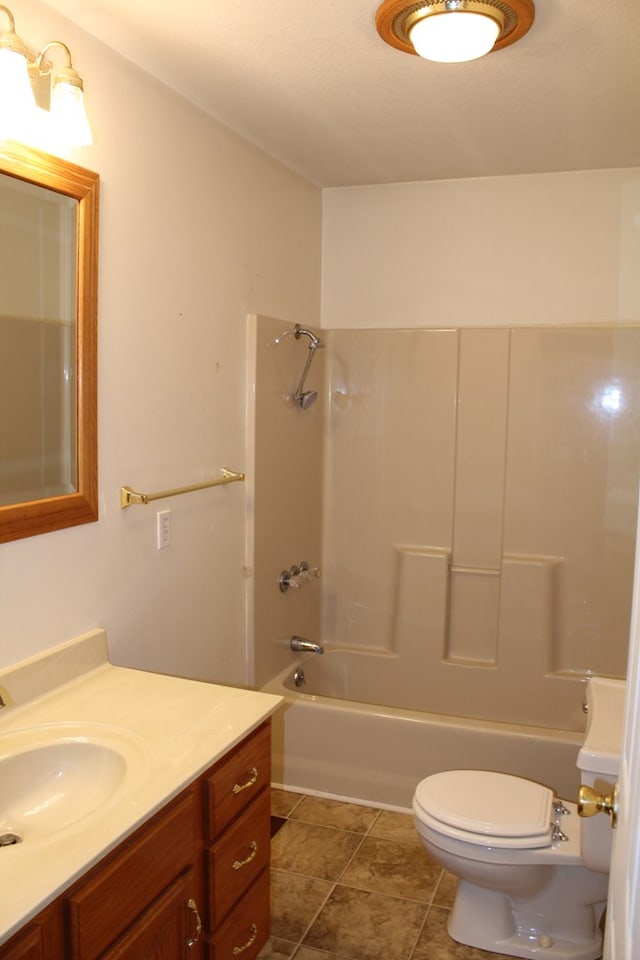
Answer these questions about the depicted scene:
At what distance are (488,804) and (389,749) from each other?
2.37 ft

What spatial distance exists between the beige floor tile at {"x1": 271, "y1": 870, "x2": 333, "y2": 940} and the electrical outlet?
42.4 inches

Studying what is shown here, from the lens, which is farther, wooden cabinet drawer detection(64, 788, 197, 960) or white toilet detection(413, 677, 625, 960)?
white toilet detection(413, 677, 625, 960)

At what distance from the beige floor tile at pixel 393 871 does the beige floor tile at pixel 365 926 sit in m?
0.04

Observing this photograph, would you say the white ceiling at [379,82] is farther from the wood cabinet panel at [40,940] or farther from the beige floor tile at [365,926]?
the beige floor tile at [365,926]

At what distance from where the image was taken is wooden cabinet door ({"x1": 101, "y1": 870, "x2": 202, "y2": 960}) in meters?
1.39

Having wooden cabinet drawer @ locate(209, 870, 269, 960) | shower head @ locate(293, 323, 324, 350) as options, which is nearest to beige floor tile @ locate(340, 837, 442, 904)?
wooden cabinet drawer @ locate(209, 870, 269, 960)

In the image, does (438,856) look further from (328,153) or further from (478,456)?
(328,153)

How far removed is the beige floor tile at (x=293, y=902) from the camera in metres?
2.22

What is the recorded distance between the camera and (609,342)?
314 cm

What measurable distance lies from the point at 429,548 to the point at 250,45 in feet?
6.81

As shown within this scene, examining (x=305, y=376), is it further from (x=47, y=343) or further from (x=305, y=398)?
(x=47, y=343)

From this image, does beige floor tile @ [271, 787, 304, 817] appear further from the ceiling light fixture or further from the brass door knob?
the ceiling light fixture

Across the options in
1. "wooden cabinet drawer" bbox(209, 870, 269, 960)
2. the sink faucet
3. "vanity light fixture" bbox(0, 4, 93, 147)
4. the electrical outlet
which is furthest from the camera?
the sink faucet

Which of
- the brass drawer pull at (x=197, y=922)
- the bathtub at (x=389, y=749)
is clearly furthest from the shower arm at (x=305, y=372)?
the brass drawer pull at (x=197, y=922)
